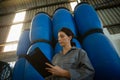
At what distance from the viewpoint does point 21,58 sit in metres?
2.21

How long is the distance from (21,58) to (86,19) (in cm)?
102

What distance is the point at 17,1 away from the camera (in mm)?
5645

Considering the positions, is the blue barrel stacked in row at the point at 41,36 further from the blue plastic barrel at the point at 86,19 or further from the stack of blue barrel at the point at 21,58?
the blue plastic barrel at the point at 86,19

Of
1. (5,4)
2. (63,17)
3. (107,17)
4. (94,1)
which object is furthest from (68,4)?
(63,17)

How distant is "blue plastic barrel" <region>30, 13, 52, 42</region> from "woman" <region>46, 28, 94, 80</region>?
628 mm

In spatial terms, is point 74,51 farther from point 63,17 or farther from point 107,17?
point 107,17

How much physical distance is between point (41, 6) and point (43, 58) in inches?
169

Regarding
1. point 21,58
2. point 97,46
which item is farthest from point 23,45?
point 97,46

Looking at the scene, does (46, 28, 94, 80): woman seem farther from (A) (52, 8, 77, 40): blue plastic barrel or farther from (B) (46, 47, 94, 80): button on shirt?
(A) (52, 8, 77, 40): blue plastic barrel

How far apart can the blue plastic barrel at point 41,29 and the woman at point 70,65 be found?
2.06 ft

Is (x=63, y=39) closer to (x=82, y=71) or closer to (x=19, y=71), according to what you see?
(x=82, y=71)

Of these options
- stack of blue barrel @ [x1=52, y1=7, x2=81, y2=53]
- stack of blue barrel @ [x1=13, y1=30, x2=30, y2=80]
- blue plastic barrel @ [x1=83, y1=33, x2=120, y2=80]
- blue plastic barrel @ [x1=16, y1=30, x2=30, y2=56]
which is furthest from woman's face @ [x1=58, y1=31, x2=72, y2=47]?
blue plastic barrel @ [x1=16, y1=30, x2=30, y2=56]

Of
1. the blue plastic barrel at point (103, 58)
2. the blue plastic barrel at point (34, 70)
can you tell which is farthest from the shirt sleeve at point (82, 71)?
the blue plastic barrel at point (34, 70)

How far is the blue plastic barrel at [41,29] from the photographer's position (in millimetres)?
2115
